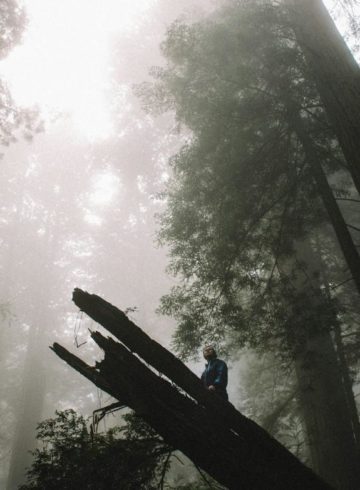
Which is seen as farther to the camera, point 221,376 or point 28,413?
point 28,413

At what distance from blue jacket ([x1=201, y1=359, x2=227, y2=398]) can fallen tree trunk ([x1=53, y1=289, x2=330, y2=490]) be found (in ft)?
9.13

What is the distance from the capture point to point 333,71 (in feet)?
18.6

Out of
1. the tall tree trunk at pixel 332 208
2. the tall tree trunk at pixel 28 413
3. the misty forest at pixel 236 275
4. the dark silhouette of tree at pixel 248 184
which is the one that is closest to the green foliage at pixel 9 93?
the misty forest at pixel 236 275

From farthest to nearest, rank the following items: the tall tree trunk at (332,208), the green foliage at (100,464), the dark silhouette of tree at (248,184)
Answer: the dark silhouette of tree at (248,184), the tall tree trunk at (332,208), the green foliage at (100,464)

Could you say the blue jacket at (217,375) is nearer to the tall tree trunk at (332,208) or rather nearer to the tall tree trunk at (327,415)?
the tall tree trunk at (327,415)

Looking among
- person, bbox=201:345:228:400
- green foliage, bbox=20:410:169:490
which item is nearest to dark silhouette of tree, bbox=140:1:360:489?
person, bbox=201:345:228:400

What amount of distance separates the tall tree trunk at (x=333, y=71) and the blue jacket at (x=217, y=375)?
3000 millimetres

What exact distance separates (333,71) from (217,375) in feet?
14.9

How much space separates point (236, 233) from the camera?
721 centimetres

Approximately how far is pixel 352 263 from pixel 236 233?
2.29m

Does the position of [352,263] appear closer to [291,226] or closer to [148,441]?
[291,226]

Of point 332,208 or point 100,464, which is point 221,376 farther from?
point 332,208

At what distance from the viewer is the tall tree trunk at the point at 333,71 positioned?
509 centimetres

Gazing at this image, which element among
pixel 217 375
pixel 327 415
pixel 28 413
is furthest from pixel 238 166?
pixel 28 413
